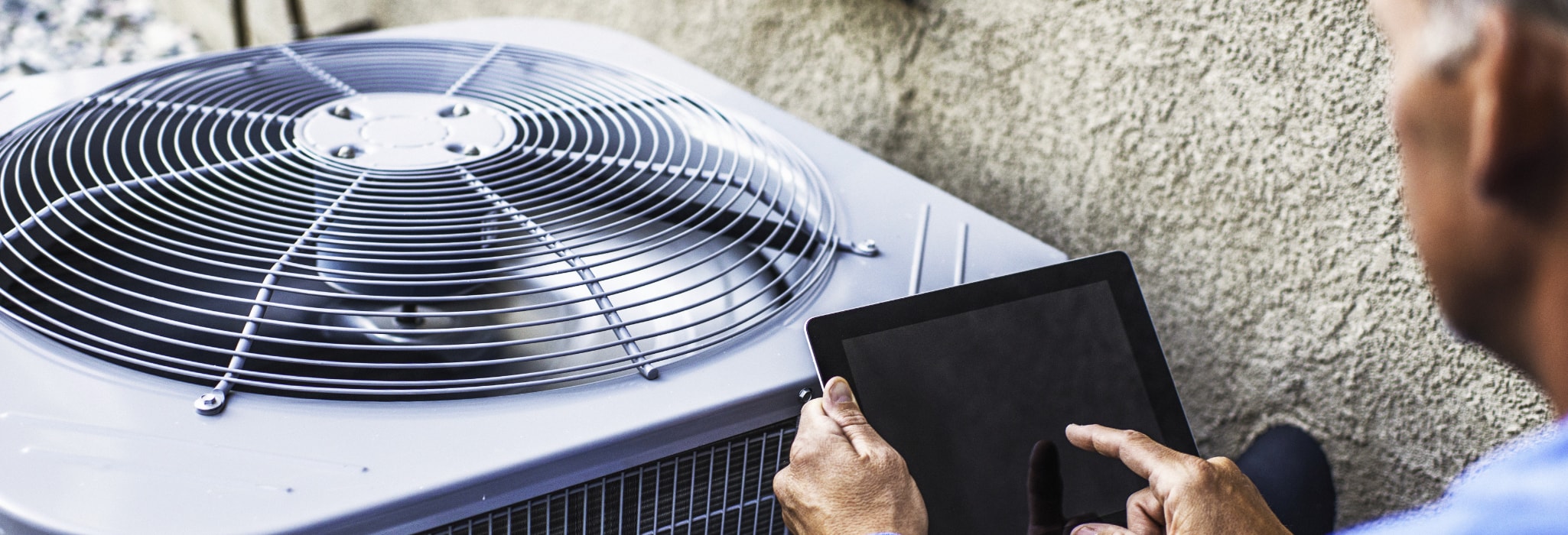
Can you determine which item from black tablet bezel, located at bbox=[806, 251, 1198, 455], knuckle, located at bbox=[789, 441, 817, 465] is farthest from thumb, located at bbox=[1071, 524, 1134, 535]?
knuckle, located at bbox=[789, 441, 817, 465]

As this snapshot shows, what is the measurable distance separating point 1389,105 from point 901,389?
2.08 feet

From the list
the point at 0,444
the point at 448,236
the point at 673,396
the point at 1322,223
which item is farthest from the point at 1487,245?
the point at 0,444

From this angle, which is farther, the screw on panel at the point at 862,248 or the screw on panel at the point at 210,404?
the screw on panel at the point at 862,248

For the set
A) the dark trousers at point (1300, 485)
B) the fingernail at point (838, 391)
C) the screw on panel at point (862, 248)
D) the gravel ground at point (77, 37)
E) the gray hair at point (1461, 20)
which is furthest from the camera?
the gravel ground at point (77, 37)

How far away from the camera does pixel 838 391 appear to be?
81cm

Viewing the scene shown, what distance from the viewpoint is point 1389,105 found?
1.02 m

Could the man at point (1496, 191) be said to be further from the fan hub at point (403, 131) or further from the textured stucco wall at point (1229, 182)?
the fan hub at point (403, 131)

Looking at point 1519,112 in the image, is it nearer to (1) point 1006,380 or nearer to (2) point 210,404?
(1) point 1006,380

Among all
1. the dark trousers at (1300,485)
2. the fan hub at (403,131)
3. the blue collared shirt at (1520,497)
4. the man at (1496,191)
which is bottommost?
the dark trousers at (1300,485)

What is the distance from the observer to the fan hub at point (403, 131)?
1.08 m

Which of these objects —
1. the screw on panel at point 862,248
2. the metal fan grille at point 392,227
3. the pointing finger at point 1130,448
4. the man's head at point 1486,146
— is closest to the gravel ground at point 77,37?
the metal fan grille at point 392,227

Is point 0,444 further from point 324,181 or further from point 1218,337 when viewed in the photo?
point 1218,337

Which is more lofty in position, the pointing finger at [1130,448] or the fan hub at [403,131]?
the fan hub at [403,131]

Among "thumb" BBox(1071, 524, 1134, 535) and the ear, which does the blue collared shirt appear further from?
"thumb" BBox(1071, 524, 1134, 535)
